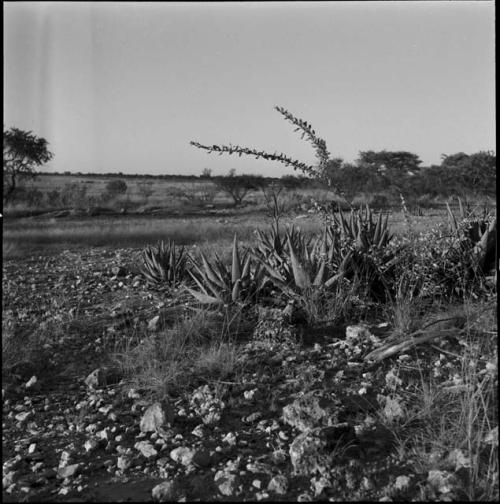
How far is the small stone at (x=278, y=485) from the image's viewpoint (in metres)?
2.58

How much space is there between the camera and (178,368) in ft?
12.8

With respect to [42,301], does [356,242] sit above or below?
above

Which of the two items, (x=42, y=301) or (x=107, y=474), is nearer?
(x=107, y=474)

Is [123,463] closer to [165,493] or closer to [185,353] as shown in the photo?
[165,493]


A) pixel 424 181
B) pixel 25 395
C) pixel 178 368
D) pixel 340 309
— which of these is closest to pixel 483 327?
pixel 340 309

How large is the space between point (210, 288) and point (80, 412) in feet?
6.72

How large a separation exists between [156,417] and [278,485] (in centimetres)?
90

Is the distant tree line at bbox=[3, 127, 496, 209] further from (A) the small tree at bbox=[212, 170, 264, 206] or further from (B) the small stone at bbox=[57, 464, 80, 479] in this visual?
(B) the small stone at bbox=[57, 464, 80, 479]

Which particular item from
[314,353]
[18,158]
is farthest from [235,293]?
[18,158]

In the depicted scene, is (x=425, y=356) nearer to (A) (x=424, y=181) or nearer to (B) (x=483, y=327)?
(B) (x=483, y=327)

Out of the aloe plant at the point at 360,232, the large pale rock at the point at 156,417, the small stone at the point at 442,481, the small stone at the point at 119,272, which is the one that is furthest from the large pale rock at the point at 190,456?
the small stone at the point at 119,272

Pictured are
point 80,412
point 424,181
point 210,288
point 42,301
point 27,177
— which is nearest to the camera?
point 80,412

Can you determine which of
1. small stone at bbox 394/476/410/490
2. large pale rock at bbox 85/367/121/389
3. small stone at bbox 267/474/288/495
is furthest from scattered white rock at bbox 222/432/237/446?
large pale rock at bbox 85/367/121/389

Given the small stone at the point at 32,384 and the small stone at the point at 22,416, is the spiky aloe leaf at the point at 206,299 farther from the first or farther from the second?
the small stone at the point at 22,416
